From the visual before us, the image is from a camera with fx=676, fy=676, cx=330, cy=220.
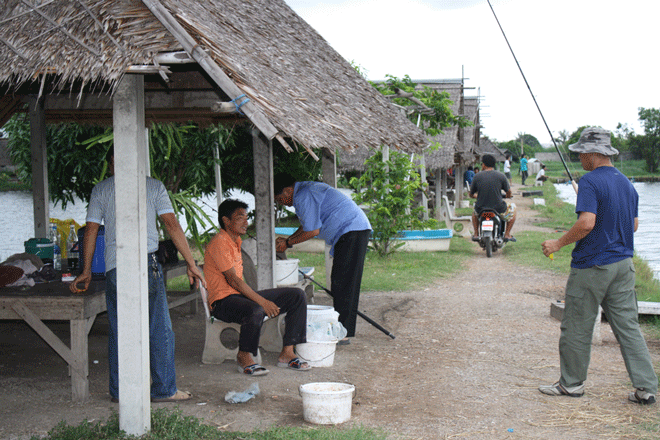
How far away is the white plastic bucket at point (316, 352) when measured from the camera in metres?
5.45

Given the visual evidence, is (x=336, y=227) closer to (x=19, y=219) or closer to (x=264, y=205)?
(x=264, y=205)

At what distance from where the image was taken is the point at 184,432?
152 inches

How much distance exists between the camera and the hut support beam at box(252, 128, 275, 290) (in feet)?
19.6

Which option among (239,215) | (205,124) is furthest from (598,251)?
(205,124)

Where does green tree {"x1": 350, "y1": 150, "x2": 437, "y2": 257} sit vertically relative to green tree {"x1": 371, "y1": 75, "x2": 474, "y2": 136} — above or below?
below

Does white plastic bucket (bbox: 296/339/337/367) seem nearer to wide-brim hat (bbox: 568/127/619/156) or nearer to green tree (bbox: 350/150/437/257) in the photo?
wide-brim hat (bbox: 568/127/619/156)

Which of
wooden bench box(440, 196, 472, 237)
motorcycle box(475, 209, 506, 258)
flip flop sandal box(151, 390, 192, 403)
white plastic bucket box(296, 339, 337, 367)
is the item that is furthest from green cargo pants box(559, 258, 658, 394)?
wooden bench box(440, 196, 472, 237)

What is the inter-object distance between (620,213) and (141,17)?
130 inches

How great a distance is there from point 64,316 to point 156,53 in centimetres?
199

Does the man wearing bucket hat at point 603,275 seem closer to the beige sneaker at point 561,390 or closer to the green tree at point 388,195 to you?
the beige sneaker at point 561,390

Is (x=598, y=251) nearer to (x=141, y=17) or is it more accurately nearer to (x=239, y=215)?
(x=239, y=215)

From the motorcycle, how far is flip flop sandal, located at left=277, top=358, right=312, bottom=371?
7489mm

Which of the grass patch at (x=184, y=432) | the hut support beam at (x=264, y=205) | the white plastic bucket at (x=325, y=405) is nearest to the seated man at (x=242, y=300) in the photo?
the hut support beam at (x=264, y=205)

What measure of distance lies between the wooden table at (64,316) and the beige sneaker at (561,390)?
3195 mm
